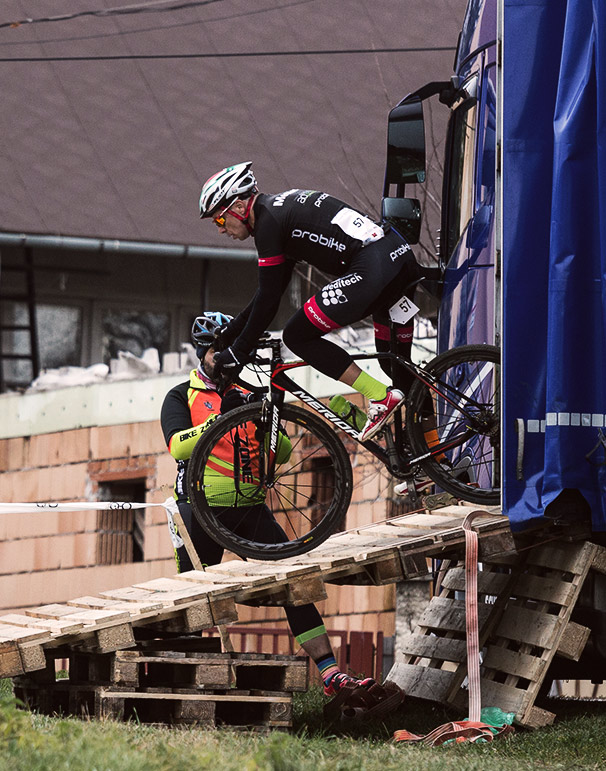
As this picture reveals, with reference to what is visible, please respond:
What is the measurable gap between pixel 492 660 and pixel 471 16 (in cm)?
399

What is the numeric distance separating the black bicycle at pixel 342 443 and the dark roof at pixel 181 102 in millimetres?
11782

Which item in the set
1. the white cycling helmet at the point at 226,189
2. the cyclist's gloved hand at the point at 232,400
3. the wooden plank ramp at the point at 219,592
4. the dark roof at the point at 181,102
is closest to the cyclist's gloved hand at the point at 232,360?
the cyclist's gloved hand at the point at 232,400

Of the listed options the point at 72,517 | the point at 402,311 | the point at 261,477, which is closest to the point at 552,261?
the point at 402,311

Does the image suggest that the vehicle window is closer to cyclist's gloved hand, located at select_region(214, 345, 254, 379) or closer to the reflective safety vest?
cyclist's gloved hand, located at select_region(214, 345, 254, 379)

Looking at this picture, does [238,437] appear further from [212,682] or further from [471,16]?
[471,16]

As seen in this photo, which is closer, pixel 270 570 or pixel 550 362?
pixel 550 362

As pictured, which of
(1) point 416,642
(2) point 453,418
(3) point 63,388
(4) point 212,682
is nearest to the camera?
(4) point 212,682

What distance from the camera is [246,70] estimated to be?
21234 millimetres

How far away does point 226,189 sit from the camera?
7.41 meters

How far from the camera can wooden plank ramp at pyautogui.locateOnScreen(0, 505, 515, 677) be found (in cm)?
698

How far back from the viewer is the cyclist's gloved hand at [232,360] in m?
7.54

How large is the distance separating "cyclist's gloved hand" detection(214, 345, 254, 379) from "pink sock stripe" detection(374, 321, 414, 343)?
2.53 ft

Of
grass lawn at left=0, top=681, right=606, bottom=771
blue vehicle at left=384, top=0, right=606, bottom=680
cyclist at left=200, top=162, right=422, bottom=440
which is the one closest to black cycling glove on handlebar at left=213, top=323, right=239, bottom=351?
cyclist at left=200, top=162, right=422, bottom=440

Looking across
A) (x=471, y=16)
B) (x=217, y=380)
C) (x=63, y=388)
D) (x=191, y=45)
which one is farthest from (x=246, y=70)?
(x=217, y=380)
